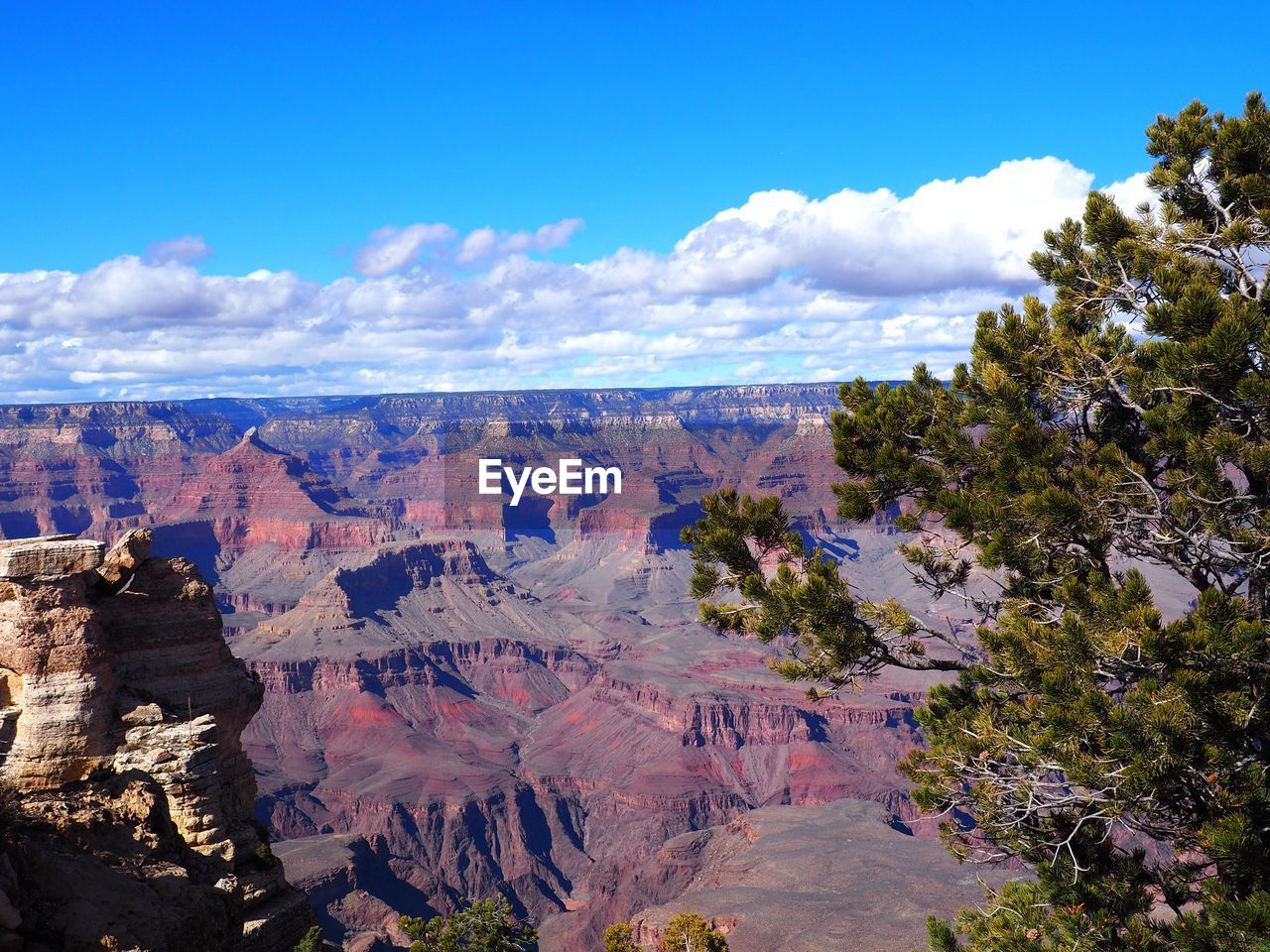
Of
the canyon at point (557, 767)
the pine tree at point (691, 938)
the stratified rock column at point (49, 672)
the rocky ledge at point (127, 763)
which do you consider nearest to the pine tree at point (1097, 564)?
the rocky ledge at point (127, 763)

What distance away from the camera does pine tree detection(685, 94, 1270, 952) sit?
40.0ft

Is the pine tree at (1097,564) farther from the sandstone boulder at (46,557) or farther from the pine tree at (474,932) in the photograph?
the pine tree at (474,932)

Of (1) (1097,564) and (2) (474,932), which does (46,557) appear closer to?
(2) (474,932)

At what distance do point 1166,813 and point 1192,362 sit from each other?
636 centimetres

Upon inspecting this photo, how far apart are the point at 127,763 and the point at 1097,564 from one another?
20430mm

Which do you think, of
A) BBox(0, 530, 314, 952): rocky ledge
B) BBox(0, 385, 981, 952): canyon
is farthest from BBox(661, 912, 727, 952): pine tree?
BBox(0, 530, 314, 952): rocky ledge

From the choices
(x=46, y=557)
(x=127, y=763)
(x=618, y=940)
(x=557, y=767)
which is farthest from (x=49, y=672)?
(x=557, y=767)

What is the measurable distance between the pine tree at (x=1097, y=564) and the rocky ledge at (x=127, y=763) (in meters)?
9.94

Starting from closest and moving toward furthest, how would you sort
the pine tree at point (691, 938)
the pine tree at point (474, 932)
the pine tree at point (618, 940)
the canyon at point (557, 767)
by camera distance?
the pine tree at point (474, 932)
the pine tree at point (618, 940)
the pine tree at point (691, 938)
the canyon at point (557, 767)

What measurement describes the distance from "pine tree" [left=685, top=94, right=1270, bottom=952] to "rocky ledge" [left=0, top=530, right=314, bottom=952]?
9.94 meters

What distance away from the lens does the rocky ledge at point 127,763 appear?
44.8 feet

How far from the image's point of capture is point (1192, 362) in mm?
13305

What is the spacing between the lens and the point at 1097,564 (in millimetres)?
14891

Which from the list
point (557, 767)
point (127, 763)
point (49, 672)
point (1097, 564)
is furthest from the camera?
point (557, 767)
